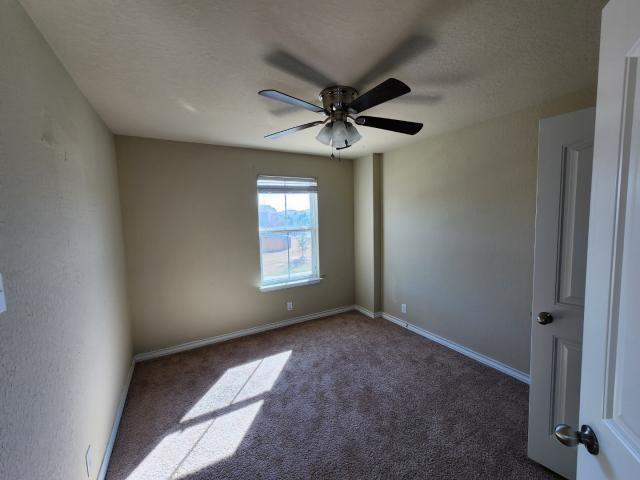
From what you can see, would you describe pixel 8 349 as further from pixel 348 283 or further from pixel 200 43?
pixel 348 283

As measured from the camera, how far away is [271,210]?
3619 mm

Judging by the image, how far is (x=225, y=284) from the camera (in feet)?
11.0

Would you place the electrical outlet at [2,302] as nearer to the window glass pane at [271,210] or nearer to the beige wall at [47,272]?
the beige wall at [47,272]

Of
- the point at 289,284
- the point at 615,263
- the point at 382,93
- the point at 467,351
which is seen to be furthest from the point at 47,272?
the point at 467,351

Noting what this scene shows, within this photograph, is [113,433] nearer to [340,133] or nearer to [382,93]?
[340,133]

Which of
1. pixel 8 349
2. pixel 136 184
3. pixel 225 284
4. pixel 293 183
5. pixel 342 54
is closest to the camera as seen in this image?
pixel 8 349

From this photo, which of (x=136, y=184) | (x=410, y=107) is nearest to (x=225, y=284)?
(x=136, y=184)

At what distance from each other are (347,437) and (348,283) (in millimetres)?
2493

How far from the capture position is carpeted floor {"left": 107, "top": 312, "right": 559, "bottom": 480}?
1686mm

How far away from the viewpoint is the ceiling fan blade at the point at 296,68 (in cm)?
148

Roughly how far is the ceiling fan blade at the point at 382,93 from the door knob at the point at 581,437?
135 cm

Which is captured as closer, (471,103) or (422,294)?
(471,103)

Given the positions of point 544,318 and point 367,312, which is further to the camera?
point 367,312

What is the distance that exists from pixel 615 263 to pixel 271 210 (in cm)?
328
